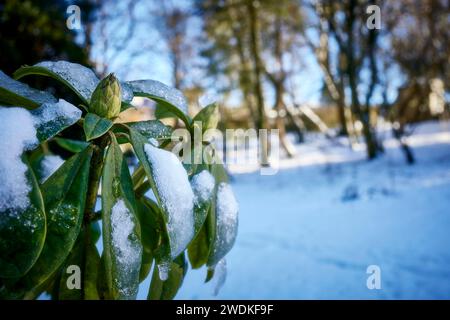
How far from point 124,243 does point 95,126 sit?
0.74 ft

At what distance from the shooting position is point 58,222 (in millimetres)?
568

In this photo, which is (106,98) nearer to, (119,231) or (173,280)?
(119,231)

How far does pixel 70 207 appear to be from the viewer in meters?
→ 0.58

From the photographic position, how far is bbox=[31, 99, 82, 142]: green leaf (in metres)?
0.54

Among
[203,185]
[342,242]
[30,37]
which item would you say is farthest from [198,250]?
[30,37]

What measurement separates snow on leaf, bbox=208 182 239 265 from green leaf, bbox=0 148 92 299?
31 cm

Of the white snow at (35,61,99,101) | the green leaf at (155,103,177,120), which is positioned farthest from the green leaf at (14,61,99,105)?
the green leaf at (155,103,177,120)

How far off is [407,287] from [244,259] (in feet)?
3.16

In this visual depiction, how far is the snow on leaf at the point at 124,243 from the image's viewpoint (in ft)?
1.82

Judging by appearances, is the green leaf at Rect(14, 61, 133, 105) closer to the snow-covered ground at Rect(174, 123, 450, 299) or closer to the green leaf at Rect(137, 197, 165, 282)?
the green leaf at Rect(137, 197, 165, 282)

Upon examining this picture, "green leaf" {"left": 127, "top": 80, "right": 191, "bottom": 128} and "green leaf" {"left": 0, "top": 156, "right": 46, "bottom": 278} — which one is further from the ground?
"green leaf" {"left": 127, "top": 80, "right": 191, "bottom": 128}

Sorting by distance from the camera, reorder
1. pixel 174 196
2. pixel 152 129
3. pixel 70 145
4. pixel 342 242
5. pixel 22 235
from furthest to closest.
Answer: pixel 342 242, pixel 70 145, pixel 152 129, pixel 174 196, pixel 22 235

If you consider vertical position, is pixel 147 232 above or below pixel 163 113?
below

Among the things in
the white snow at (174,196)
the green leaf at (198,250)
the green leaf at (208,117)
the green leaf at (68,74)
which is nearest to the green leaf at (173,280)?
the green leaf at (198,250)
